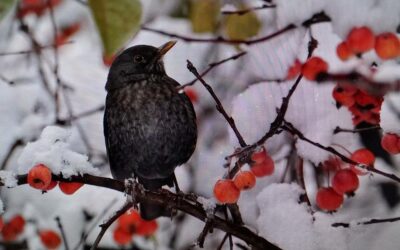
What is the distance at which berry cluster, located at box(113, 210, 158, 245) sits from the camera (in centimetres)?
237

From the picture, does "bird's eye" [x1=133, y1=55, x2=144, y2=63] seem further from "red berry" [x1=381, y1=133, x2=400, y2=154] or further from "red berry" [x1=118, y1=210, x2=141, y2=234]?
"red berry" [x1=381, y1=133, x2=400, y2=154]

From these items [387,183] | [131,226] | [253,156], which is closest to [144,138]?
[131,226]

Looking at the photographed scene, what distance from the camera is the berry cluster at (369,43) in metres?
1.57

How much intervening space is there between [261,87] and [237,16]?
0.42 metres

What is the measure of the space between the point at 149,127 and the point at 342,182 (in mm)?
827

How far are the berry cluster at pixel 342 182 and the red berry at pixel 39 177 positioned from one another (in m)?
0.78

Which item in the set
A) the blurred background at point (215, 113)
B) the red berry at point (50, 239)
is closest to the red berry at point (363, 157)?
the blurred background at point (215, 113)

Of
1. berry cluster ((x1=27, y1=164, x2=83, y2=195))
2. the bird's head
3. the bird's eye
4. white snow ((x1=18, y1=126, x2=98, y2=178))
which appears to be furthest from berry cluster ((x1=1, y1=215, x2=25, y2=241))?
berry cluster ((x1=27, y1=164, x2=83, y2=195))

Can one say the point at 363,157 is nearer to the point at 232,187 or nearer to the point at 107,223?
the point at 232,187

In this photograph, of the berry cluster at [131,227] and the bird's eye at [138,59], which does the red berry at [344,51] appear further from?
the berry cluster at [131,227]

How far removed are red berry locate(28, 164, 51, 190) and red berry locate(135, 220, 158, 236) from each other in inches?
40.5

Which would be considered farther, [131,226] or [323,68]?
[131,226]

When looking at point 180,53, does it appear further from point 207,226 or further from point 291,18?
point 207,226

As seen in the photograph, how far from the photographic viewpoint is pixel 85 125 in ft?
10.8
